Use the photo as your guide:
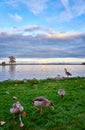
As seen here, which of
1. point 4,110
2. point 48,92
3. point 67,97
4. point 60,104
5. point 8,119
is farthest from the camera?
point 48,92

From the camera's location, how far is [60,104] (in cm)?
1080

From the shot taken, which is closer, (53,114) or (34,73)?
(53,114)

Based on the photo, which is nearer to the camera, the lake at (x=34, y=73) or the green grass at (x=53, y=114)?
the green grass at (x=53, y=114)

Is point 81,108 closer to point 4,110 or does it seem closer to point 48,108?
point 48,108

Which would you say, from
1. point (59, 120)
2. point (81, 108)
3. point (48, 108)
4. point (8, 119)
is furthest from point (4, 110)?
point (81, 108)

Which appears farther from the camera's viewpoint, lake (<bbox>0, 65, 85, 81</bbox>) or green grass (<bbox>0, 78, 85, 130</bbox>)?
lake (<bbox>0, 65, 85, 81</bbox>)

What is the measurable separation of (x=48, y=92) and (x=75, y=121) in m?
4.66

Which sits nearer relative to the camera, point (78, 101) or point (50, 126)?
point (50, 126)

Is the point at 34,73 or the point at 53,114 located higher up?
the point at 34,73

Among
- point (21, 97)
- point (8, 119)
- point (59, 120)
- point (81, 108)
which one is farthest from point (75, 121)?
point (21, 97)

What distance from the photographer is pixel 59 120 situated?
29.5 feet

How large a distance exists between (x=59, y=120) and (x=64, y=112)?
0.85 meters

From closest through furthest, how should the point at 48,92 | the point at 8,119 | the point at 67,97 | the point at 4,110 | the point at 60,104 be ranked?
1. the point at 8,119
2. the point at 4,110
3. the point at 60,104
4. the point at 67,97
5. the point at 48,92

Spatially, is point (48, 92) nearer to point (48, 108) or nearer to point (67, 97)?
point (67, 97)
